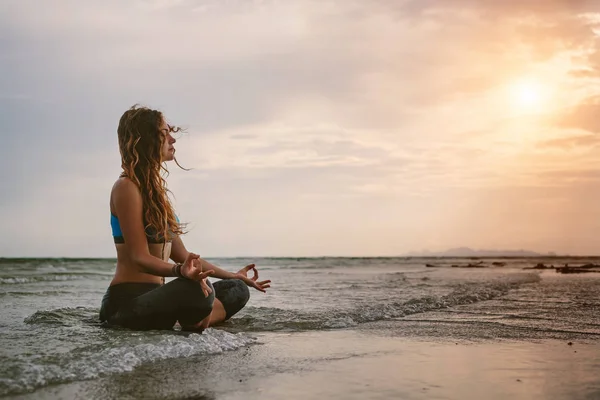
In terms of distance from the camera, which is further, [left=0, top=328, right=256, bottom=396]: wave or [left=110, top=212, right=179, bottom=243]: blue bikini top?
[left=110, top=212, right=179, bottom=243]: blue bikini top

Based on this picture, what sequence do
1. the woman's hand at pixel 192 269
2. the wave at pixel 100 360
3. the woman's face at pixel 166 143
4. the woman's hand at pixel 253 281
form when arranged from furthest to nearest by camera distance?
the woman's hand at pixel 253 281, the woman's face at pixel 166 143, the woman's hand at pixel 192 269, the wave at pixel 100 360

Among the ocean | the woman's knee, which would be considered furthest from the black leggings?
the woman's knee

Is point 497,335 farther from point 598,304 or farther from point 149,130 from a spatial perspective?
point 598,304

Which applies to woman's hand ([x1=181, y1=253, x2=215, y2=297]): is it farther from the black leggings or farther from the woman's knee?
the woman's knee

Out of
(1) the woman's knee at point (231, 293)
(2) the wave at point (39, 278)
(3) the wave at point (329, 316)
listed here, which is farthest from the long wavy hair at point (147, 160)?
(2) the wave at point (39, 278)

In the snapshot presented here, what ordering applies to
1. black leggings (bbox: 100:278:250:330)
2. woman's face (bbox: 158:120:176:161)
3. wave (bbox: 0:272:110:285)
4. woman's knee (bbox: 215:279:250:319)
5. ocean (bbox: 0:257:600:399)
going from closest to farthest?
ocean (bbox: 0:257:600:399), black leggings (bbox: 100:278:250:330), woman's face (bbox: 158:120:176:161), woman's knee (bbox: 215:279:250:319), wave (bbox: 0:272:110:285)

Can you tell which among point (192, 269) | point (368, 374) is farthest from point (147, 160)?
point (368, 374)

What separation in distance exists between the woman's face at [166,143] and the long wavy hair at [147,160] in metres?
0.02

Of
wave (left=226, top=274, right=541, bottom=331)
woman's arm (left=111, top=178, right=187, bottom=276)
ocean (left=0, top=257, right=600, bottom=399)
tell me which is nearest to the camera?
ocean (left=0, top=257, right=600, bottom=399)

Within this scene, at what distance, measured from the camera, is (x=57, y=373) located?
3.66 metres

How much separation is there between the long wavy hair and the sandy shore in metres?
1.17

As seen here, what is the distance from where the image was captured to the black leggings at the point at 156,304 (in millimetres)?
4723

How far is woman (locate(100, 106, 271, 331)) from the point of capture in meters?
4.56

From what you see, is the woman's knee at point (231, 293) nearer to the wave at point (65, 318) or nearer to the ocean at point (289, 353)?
the ocean at point (289, 353)
